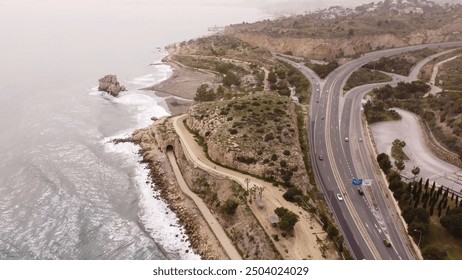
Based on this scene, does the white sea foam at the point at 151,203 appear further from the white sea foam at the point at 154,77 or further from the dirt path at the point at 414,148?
the dirt path at the point at 414,148

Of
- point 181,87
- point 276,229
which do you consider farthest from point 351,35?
point 276,229

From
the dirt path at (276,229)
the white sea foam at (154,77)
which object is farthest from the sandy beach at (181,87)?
the dirt path at (276,229)

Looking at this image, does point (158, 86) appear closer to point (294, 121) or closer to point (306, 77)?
point (306, 77)

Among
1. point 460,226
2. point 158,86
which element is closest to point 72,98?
point 158,86

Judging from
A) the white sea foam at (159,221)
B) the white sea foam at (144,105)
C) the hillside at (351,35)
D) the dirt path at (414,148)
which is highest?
the hillside at (351,35)

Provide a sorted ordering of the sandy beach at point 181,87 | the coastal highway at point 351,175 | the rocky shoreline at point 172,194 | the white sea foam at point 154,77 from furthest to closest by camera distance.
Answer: the white sea foam at point 154,77
the sandy beach at point 181,87
the rocky shoreline at point 172,194
the coastal highway at point 351,175

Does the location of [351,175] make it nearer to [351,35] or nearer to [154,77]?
[154,77]

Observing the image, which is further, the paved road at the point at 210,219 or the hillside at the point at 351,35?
the hillside at the point at 351,35
